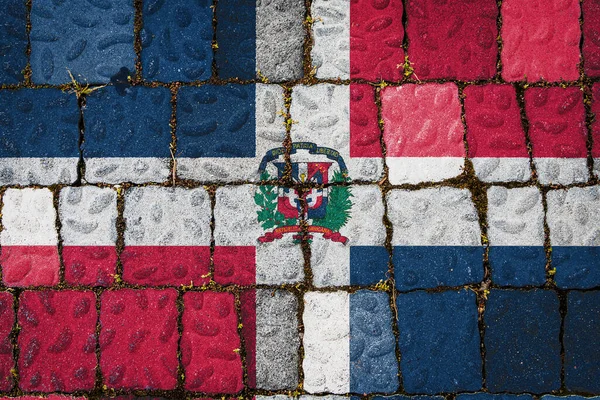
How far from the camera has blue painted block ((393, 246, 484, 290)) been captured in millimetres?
2578

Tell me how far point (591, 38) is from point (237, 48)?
1.97 metres

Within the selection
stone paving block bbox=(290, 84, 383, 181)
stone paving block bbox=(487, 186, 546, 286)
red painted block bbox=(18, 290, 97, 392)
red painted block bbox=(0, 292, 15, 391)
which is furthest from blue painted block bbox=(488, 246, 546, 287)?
red painted block bbox=(0, 292, 15, 391)

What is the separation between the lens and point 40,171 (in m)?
2.61

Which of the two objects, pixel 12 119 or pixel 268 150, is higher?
pixel 12 119

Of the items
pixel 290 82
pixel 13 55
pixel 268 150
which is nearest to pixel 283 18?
pixel 290 82

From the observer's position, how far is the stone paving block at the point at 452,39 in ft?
8.62

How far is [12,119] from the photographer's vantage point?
263 centimetres

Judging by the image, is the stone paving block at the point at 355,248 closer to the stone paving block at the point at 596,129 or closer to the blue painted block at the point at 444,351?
the blue painted block at the point at 444,351

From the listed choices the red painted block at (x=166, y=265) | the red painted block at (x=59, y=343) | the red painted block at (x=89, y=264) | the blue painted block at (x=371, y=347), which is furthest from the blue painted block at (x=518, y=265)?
the red painted block at (x=59, y=343)

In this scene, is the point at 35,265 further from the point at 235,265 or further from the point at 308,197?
the point at 308,197

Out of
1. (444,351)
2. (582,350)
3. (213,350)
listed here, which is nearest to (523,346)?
(582,350)

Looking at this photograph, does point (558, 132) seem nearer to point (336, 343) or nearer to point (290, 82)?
point (290, 82)

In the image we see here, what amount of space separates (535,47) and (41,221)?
2883 millimetres

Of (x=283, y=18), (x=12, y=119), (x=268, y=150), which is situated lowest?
(x=268, y=150)
